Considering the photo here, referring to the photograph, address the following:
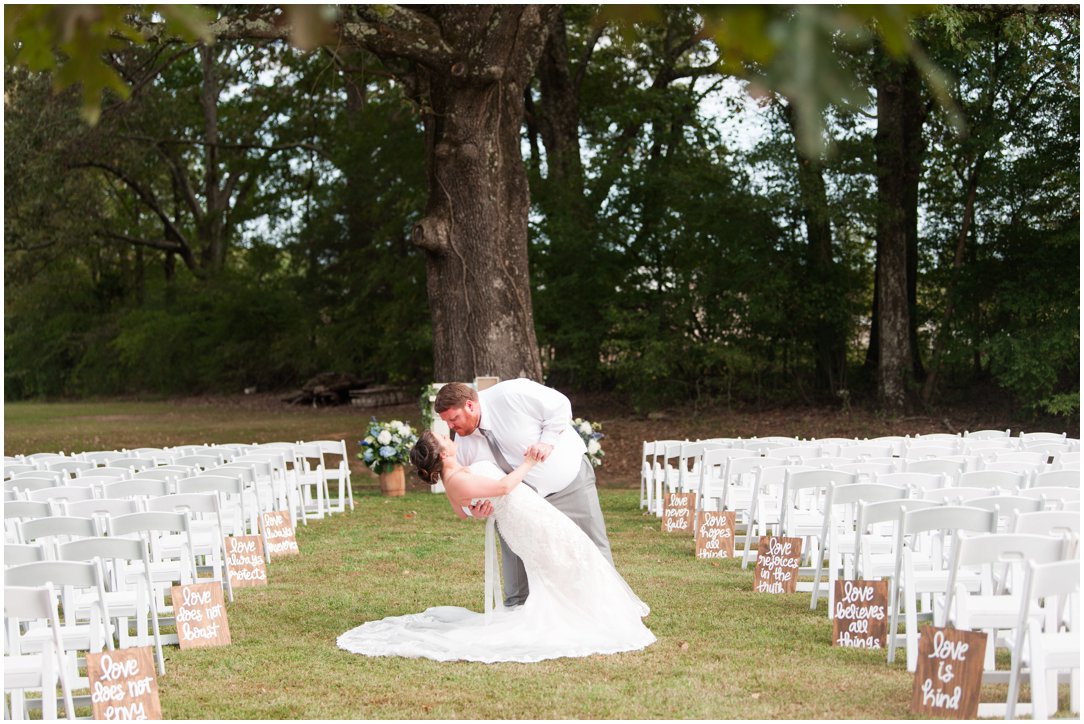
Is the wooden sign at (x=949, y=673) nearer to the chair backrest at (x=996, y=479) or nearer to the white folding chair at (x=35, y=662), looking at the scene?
the chair backrest at (x=996, y=479)

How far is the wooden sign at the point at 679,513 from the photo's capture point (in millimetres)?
10273

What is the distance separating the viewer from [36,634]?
5.46 m

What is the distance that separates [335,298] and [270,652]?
2562 centimetres

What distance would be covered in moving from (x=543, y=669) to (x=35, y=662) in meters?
2.21

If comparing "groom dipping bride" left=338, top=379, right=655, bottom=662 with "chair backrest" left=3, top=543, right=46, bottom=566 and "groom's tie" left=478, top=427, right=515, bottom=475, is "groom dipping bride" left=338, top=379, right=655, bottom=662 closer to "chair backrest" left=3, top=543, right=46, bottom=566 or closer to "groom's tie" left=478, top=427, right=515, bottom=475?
"groom's tie" left=478, top=427, right=515, bottom=475

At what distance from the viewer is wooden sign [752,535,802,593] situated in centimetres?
729

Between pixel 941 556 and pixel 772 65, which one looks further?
pixel 941 556

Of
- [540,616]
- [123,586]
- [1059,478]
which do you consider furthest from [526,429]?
[1059,478]

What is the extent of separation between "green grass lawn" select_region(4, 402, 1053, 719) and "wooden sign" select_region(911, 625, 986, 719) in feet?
0.53

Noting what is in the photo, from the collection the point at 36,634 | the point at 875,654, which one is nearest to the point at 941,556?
the point at 875,654

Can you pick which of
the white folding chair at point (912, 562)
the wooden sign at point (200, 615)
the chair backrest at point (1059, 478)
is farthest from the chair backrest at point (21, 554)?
the chair backrest at point (1059, 478)

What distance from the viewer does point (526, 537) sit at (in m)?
6.36

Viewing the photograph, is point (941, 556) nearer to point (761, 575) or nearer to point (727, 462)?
point (761, 575)

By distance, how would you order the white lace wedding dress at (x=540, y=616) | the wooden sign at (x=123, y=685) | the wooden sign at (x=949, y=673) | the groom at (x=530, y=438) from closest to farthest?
the wooden sign at (x=949, y=673), the wooden sign at (x=123, y=685), the white lace wedding dress at (x=540, y=616), the groom at (x=530, y=438)
